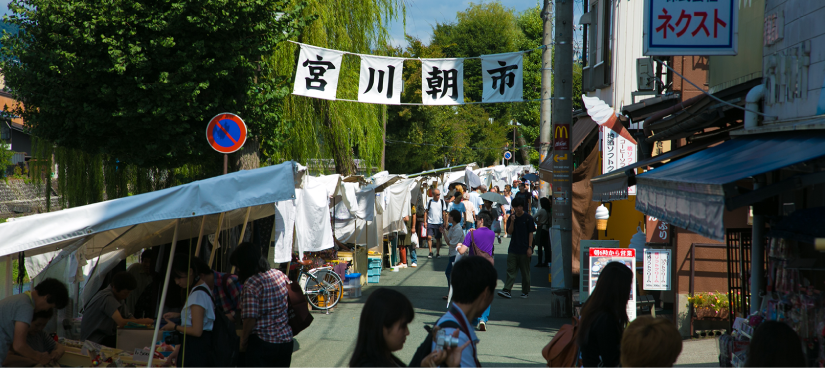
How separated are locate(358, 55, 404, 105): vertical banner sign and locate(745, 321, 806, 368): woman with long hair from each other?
9.54 metres

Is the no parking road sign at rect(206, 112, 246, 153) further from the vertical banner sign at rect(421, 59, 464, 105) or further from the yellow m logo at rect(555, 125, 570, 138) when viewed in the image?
the yellow m logo at rect(555, 125, 570, 138)

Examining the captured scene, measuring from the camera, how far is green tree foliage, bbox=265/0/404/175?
47.6 ft

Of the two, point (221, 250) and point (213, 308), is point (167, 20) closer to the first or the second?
point (221, 250)

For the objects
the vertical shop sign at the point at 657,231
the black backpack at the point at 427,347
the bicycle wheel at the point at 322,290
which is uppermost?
the vertical shop sign at the point at 657,231

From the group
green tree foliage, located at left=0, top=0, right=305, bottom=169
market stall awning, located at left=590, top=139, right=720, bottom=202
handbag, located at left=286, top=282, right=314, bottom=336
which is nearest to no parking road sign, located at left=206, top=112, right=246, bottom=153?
green tree foliage, located at left=0, top=0, right=305, bottom=169

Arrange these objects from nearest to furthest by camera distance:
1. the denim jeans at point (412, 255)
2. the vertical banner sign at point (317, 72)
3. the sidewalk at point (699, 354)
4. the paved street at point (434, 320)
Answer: the sidewalk at point (699, 354), the paved street at point (434, 320), the vertical banner sign at point (317, 72), the denim jeans at point (412, 255)

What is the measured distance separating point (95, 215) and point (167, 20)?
613 centimetres

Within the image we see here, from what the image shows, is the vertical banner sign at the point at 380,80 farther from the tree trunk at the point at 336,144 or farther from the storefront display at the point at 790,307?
the storefront display at the point at 790,307

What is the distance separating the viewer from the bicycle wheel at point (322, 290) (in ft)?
37.2

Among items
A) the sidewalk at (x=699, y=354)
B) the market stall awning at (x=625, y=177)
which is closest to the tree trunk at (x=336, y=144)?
the market stall awning at (x=625, y=177)

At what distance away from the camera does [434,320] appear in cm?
1030

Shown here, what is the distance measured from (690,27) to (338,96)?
10089mm

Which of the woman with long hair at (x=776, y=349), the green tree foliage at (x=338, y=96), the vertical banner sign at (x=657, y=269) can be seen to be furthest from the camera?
the green tree foliage at (x=338, y=96)

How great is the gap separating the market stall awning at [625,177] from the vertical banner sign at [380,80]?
533 centimetres
